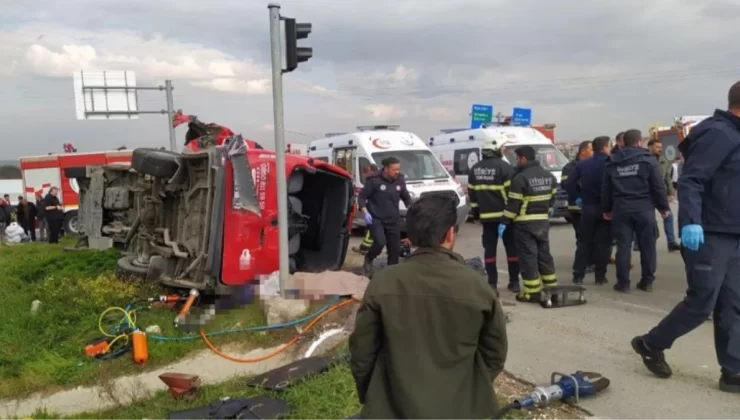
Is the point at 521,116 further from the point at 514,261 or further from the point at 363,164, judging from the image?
the point at 514,261

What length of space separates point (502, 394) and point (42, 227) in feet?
64.5

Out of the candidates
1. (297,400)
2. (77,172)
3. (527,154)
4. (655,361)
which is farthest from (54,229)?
(655,361)

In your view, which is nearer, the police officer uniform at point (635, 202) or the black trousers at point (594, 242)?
the police officer uniform at point (635, 202)

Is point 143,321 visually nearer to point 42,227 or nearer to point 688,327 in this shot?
point 688,327

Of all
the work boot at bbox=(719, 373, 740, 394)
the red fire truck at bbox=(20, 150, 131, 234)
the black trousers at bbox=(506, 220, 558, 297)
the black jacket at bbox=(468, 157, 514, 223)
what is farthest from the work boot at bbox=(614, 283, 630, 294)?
the red fire truck at bbox=(20, 150, 131, 234)

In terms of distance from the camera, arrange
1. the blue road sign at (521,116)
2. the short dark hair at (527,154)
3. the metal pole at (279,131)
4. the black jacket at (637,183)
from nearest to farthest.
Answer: the metal pole at (279,131)
the short dark hair at (527,154)
the black jacket at (637,183)
the blue road sign at (521,116)

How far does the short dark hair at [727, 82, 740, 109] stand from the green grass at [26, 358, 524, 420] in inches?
130

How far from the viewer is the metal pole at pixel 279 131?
600 cm

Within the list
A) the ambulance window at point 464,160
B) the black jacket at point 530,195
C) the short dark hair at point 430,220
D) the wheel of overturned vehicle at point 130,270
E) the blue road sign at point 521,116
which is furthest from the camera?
the blue road sign at point 521,116

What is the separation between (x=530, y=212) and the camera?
270 inches

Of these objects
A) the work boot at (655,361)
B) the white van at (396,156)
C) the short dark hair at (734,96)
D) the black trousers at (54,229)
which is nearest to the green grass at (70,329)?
the work boot at (655,361)

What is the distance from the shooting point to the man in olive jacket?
2.39m

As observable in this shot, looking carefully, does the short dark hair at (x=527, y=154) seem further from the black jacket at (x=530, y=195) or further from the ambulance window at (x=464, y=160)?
the ambulance window at (x=464, y=160)

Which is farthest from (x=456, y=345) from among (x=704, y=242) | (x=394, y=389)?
(x=704, y=242)
